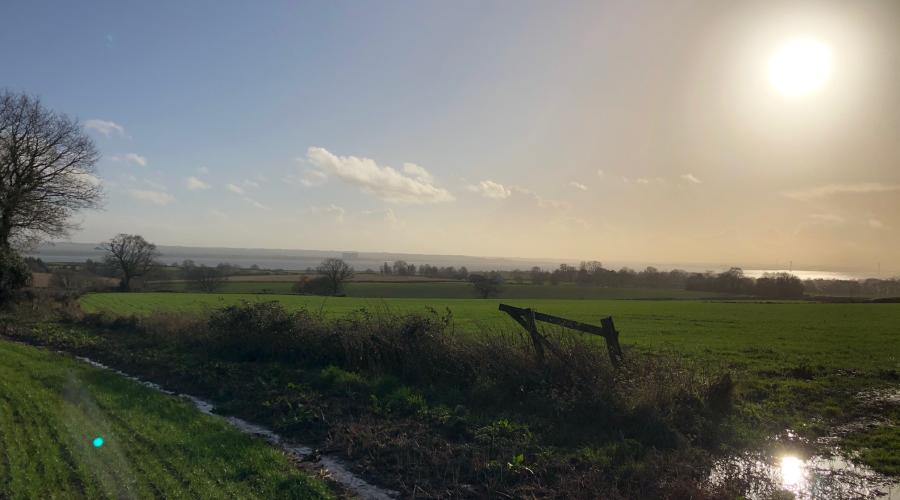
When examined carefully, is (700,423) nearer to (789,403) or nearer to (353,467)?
(789,403)

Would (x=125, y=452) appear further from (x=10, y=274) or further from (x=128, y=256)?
(x=128, y=256)

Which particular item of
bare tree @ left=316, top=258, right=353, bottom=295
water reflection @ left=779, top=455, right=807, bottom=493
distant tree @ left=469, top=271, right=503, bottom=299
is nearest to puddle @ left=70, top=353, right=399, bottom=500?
water reflection @ left=779, top=455, right=807, bottom=493

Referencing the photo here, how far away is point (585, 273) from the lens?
10425 cm

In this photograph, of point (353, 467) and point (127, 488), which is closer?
point (127, 488)

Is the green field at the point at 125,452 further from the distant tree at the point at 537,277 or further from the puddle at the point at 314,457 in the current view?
the distant tree at the point at 537,277

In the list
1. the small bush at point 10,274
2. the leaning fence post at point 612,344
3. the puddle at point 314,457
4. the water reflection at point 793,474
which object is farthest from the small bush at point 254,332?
the small bush at point 10,274

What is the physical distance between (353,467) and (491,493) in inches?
86.2

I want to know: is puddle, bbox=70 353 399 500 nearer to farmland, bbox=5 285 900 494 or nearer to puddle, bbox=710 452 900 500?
farmland, bbox=5 285 900 494

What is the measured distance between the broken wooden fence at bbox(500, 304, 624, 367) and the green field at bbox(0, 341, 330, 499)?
5.85m

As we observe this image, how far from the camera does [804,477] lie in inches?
300

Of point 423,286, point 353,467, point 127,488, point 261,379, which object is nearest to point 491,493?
point 353,467

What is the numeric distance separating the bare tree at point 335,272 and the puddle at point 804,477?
72.5 metres

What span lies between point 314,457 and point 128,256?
79780 mm

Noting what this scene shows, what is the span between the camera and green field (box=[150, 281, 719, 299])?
3046 inches
